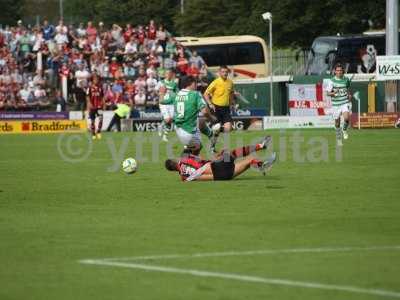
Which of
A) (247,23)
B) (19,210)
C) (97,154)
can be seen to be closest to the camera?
→ (19,210)

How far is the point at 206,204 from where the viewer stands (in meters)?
15.9

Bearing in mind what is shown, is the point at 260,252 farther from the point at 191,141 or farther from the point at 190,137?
the point at 190,137

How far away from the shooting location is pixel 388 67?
1622 inches

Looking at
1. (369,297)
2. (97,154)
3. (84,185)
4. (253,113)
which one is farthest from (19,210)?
(253,113)

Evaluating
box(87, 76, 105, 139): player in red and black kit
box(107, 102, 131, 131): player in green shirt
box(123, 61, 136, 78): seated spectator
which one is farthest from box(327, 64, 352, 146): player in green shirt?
box(123, 61, 136, 78): seated spectator

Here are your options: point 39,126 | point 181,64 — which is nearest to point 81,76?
point 39,126

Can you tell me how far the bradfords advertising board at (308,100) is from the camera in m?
42.0

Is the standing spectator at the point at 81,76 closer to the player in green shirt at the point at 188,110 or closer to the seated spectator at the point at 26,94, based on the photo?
the seated spectator at the point at 26,94

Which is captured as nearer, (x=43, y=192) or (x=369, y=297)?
(x=369, y=297)

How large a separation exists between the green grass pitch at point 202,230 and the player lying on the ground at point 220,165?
0.21 metres

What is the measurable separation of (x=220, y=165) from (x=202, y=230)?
19.2ft

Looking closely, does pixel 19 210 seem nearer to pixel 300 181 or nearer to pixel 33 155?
pixel 300 181

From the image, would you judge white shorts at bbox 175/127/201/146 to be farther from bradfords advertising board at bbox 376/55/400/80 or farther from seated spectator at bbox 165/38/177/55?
seated spectator at bbox 165/38/177/55

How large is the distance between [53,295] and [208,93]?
813 inches
